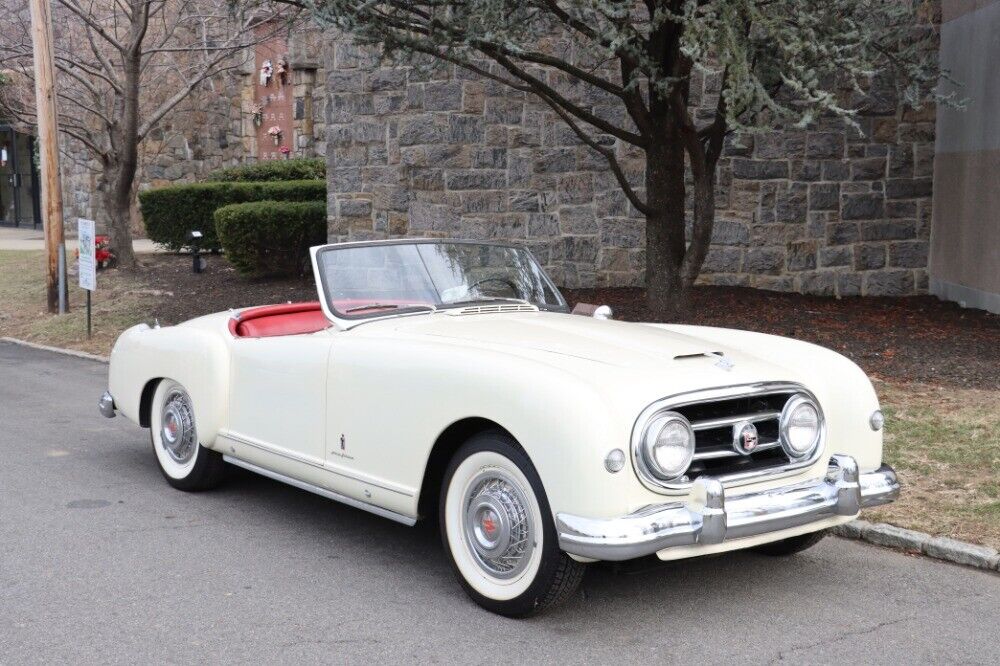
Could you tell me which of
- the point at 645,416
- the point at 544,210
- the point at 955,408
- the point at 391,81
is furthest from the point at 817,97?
the point at 391,81

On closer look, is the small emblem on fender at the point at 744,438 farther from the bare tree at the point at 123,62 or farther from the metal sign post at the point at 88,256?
the bare tree at the point at 123,62

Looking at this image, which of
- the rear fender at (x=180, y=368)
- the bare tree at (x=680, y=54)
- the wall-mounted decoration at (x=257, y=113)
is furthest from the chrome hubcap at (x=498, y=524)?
the wall-mounted decoration at (x=257, y=113)

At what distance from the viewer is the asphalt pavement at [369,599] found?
13.5 ft

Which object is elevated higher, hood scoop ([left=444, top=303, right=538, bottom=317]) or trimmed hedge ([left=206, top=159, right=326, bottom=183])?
trimmed hedge ([left=206, top=159, right=326, bottom=183])

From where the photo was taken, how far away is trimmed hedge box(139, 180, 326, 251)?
1903cm

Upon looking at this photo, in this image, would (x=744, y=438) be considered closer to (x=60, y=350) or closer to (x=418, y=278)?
(x=418, y=278)

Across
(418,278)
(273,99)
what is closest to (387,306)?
(418,278)

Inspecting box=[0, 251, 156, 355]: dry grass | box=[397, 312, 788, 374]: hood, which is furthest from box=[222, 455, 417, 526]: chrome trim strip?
box=[0, 251, 156, 355]: dry grass

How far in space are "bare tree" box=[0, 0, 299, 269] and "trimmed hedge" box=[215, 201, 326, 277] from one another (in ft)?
7.41

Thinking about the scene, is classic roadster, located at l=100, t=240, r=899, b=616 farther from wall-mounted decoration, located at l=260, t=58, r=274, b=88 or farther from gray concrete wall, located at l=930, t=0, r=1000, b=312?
wall-mounted decoration, located at l=260, t=58, r=274, b=88

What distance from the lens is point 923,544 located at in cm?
534

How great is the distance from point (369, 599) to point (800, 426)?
1.89 m

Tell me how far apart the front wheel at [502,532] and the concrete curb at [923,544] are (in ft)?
6.31

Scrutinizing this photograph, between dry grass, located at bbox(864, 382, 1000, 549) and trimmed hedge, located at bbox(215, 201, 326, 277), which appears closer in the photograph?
dry grass, located at bbox(864, 382, 1000, 549)
